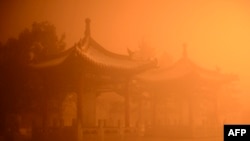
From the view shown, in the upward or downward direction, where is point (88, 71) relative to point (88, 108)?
upward

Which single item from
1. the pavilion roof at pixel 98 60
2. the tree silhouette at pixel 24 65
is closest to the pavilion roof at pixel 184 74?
the pavilion roof at pixel 98 60

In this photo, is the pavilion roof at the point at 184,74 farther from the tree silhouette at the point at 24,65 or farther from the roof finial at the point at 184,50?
the tree silhouette at the point at 24,65

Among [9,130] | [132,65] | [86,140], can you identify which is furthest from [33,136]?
[132,65]

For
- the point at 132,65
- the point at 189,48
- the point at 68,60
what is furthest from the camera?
the point at 189,48

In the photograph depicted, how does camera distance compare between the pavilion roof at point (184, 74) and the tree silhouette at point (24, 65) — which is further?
the pavilion roof at point (184, 74)

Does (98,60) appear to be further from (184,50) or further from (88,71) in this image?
(184,50)

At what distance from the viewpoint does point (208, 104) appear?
482 centimetres

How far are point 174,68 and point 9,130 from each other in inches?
74.2

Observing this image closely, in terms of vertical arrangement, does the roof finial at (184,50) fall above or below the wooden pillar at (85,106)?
above

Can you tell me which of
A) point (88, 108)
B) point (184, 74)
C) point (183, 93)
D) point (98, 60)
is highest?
point (98, 60)

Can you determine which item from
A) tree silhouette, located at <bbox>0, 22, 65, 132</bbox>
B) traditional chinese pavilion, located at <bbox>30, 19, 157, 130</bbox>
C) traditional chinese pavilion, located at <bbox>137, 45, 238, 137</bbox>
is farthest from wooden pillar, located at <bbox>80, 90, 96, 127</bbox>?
Answer: traditional chinese pavilion, located at <bbox>137, 45, 238, 137</bbox>

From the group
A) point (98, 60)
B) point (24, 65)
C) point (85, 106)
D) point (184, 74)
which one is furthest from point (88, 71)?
point (184, 74)

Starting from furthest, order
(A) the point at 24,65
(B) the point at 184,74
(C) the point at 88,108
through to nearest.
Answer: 1. (B) the point at 184,74
2. (C) the point at 88,108
3. (A) the point at 24,65

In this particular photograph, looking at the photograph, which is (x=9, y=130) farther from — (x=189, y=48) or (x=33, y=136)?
(x=189, y=48)
